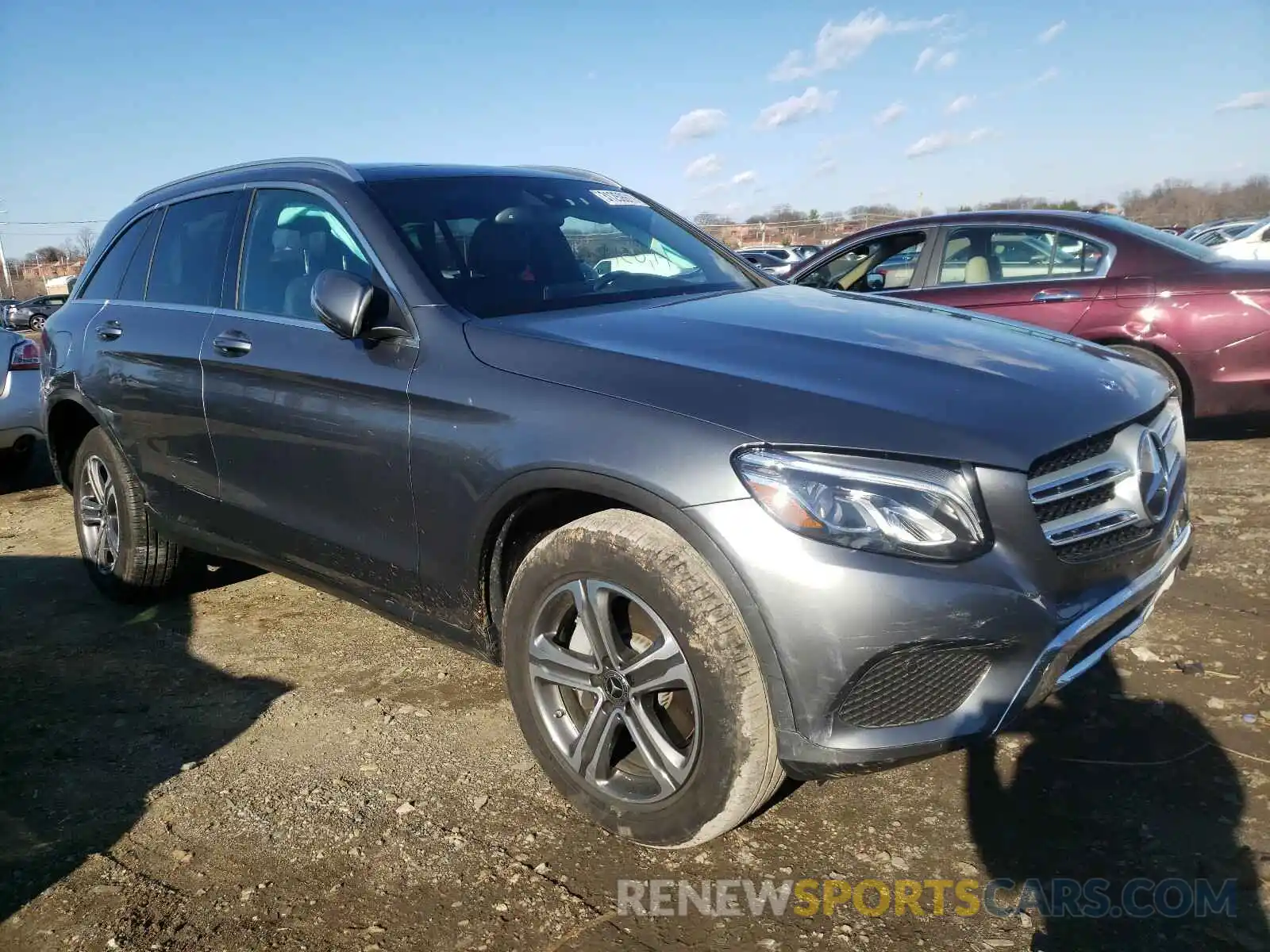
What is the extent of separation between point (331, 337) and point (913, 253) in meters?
4.54

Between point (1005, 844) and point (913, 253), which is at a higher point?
point (913, 253)

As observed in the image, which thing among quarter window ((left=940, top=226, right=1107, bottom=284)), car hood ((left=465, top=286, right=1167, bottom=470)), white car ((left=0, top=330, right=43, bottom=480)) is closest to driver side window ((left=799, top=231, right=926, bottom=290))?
quarter window ((left=940, top=226, right=1107, bottom=284))

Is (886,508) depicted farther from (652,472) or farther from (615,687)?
(615,687)

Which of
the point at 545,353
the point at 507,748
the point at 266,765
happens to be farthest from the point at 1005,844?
the point at 266,765

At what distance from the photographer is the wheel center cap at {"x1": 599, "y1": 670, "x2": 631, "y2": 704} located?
2.42 meters

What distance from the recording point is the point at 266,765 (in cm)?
301

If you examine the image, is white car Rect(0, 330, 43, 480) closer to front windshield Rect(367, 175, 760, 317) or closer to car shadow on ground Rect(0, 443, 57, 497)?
car shadow on ground Rect(0, 443, 57, 497)

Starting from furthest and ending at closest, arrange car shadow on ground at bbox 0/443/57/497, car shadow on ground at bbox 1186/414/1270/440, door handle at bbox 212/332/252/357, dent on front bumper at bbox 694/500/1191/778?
1. car shadow on ground at bbox 0/443/57/497
2. car shadow on ground at bbox 1186/414/1270/440
3. door handle at bbox 212/332/252/357
4. dent on front bumper at bbox 694/500/1191/778

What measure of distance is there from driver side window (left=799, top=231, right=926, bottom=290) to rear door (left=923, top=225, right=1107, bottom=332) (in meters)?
0.20

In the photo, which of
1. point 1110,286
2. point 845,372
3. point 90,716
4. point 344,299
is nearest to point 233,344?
point 344,299

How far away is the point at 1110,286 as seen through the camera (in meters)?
5.89

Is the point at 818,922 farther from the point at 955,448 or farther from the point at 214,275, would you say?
the point at 214,275

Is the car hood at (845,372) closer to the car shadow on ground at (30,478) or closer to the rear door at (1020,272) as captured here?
the rear door at (1020,272)

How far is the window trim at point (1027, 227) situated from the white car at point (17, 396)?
612 centimetres
